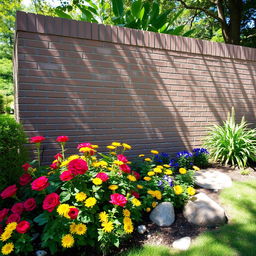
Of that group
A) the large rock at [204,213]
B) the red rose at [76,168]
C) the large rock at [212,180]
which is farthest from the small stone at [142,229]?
the large rock at [212,180]

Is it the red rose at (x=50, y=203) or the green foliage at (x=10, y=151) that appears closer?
the red rose at (x=50, y=203)

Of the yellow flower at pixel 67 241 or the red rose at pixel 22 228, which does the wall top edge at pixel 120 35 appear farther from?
the yellow flower at pixel 67 241

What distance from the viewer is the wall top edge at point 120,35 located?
3.17 m

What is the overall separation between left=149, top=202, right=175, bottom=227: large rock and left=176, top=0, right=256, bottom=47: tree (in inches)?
304

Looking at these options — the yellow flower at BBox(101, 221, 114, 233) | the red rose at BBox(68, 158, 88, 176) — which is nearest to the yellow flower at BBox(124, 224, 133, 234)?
the yellow flower at BBox(101, 221, 114, 233)

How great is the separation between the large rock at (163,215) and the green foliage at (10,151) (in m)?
1.71

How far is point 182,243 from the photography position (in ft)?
6.96

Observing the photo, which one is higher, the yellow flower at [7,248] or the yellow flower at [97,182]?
the yellow flower at [97,182]

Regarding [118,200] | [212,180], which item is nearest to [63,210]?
[118,200]

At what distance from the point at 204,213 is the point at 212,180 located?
1104mm

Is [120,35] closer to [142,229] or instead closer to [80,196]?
[80,196]

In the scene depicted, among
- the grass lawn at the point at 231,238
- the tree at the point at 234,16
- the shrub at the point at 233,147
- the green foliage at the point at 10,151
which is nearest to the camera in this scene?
the grass lawn at the point at 231,238

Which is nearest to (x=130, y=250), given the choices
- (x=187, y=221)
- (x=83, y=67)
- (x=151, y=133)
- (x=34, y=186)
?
(x=187, y=221)

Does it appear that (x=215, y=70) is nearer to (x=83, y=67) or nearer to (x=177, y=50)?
(x=177, y=50)
